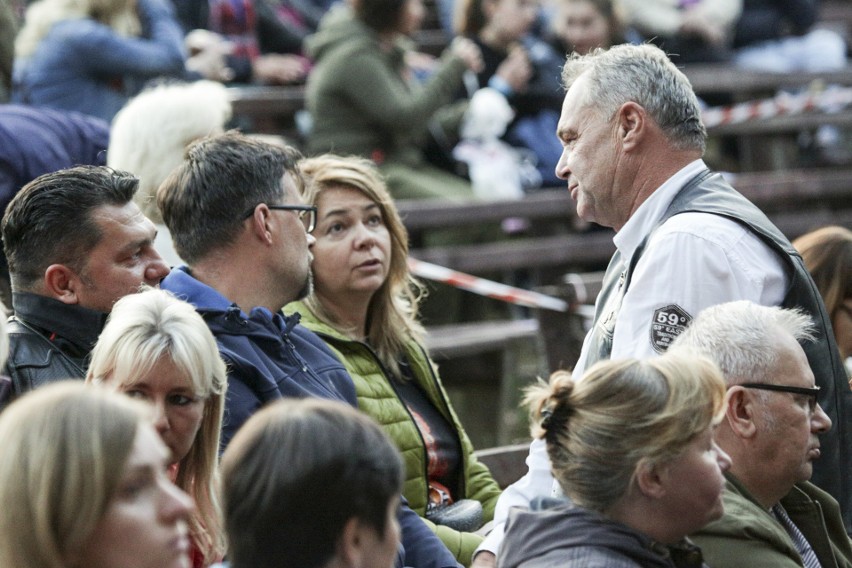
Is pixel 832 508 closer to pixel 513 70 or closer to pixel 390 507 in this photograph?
pixel 390 507

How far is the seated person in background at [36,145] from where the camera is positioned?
4.74 meters

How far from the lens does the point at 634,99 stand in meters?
3.65

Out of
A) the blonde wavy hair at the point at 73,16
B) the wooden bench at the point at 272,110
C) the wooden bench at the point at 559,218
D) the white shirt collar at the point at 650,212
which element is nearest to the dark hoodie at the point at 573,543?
the white shirt collar at the point at 650,212

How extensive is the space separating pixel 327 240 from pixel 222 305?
3.05ft

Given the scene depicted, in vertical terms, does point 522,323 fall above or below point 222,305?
below

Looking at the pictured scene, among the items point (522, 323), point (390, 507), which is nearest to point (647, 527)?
point (390, 507)

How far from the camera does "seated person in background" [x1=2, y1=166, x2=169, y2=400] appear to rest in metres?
3.41

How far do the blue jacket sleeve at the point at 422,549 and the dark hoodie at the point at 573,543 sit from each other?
57 cm

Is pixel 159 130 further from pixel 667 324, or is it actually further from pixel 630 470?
pixel 630 470

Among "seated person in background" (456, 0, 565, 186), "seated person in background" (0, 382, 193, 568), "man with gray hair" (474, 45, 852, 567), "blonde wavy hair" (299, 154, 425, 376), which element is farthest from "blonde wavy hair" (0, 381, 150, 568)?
"seated person in background" (456, 0, 565, 186)

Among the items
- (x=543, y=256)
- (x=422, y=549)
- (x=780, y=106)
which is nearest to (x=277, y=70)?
(x=543, y=256)

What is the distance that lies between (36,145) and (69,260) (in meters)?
1.51

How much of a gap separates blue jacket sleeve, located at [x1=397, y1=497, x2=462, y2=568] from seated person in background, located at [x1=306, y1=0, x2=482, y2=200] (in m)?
4.78

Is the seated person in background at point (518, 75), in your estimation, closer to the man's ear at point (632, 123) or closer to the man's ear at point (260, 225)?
the man's ear at point (632, 123)
